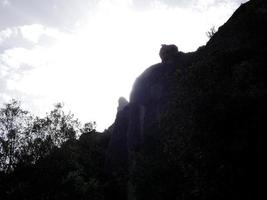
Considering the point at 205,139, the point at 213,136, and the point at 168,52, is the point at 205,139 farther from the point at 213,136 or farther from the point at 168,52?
the point at 168,52

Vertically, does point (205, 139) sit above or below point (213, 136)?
below

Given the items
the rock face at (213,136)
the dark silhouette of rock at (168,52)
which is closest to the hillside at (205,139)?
the rock face at (213,136)

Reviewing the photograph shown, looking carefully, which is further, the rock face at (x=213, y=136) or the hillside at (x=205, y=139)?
the hillside at (x=205, y=139)

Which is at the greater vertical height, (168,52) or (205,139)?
(168,52)

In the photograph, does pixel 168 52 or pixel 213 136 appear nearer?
pixel 213 136

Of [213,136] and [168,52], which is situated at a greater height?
[168,52]

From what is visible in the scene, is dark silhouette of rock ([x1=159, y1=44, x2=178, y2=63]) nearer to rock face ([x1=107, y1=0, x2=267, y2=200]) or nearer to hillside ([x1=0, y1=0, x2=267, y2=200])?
hillside ([x1=0, y1=0, x2=267, y2=200])

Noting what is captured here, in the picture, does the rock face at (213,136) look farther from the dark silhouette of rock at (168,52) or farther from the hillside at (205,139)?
the dark silhouette of rock at (168,52)

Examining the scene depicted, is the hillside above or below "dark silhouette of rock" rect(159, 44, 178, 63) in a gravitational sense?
below

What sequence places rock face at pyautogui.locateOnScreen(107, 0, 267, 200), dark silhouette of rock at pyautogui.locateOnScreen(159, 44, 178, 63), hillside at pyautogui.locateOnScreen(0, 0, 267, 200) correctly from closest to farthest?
rock face at pyautogui.locateOnScreen(107, 0, 267, 200) → hillside at pyautogui.locateOnScreen(0, 0, 267, 200) → dark silhouette of rock at pyautogui.locateOnScreen(159, 44, 178, 63)

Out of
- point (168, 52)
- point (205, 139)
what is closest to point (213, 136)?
point (205, 139)

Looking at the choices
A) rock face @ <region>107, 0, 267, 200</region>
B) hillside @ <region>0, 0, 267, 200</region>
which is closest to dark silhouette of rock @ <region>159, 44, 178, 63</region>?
hillside @ <region>0, 0, 267, 200</region>

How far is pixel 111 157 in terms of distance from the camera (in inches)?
2815

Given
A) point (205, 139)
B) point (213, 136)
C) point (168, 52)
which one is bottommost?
point (205, 139)
